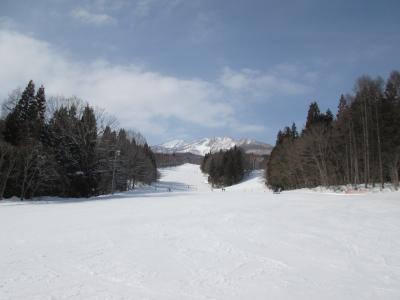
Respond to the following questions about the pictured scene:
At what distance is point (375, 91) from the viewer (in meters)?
40.2


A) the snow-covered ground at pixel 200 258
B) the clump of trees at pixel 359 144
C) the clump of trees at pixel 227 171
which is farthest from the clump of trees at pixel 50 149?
the clump of trees at pixel 227 171

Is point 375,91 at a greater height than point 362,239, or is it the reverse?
point 375,91

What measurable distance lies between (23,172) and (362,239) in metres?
28.7

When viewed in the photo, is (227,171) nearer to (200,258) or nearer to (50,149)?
(50,149)

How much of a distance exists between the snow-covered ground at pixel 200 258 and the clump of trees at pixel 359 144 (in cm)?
2697

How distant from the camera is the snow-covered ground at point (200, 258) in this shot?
18.9ft

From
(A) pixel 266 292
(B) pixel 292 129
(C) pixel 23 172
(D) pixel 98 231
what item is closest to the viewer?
(A) pixel 266 292

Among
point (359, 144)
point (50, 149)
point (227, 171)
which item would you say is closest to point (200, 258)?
point (50, 149)

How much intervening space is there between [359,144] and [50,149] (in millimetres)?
36070

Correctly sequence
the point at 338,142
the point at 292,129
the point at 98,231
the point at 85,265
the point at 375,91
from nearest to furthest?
the point at 85,265
the point at 98,231
the point at 375,91
the point at 338,142
the point at 292,129

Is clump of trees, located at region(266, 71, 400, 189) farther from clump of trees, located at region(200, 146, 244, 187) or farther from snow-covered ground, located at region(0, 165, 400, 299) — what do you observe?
clump of trees, located at region(200, 146, 244, 187)

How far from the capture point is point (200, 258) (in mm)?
7812

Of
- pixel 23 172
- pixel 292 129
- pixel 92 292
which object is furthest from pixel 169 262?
pixel 292 129

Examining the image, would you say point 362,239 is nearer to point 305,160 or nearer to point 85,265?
point 85,265
